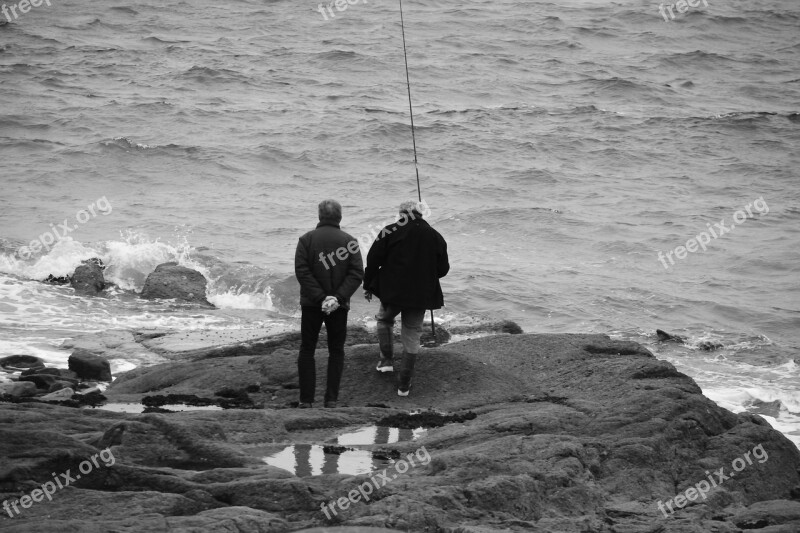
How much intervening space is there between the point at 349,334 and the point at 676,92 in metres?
21.0

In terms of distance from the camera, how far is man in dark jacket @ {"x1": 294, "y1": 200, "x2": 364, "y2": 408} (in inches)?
281

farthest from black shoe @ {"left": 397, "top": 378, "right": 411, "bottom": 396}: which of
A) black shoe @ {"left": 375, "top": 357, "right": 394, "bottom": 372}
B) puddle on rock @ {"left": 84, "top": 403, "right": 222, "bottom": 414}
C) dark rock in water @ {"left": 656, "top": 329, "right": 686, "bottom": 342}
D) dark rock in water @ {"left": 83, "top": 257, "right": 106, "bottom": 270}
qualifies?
dark rock in water @ {"left": 83, "top": 257, "right": 106, "bottom": 270}

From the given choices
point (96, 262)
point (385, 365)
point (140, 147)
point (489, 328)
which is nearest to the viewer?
point (385, 365)

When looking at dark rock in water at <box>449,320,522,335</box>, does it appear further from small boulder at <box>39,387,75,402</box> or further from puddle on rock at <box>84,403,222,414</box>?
small boulder at <box>39,387,75,402</box>

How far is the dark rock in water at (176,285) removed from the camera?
43.4 feet

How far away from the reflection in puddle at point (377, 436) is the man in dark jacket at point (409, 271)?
3.29ft

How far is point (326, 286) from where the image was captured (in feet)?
23.5

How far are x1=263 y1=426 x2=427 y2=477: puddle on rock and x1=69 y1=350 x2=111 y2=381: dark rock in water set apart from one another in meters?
3.62

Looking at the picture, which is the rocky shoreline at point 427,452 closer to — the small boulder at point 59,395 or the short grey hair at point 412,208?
the small boulder at point 59,395

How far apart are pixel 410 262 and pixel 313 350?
1.01m

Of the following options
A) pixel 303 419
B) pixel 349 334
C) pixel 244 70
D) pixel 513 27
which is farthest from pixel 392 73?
pixel 303 419

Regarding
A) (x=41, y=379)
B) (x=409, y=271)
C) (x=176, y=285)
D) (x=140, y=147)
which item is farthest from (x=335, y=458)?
(x=140, y=147)

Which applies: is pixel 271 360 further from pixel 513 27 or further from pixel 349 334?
pixel 513 27

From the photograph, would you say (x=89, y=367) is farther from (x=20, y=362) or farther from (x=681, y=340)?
(x=681, y=340)
